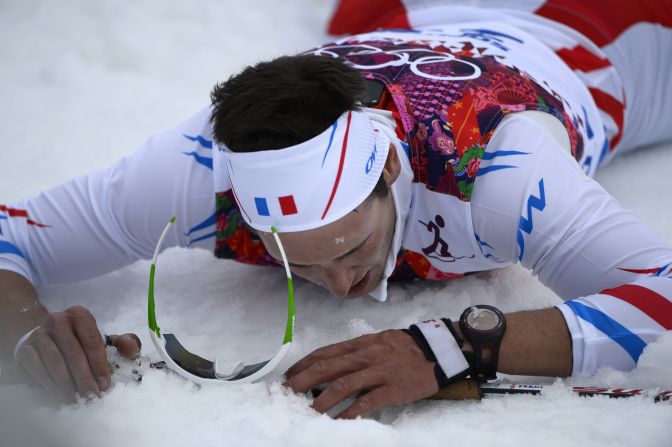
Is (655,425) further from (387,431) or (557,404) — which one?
(387,431)

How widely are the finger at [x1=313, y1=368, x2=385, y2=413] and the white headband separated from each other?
268 millimetres

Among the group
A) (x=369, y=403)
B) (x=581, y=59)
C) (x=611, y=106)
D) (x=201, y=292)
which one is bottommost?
(x=201, y=292)

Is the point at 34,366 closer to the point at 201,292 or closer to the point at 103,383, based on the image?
the point at 103,383

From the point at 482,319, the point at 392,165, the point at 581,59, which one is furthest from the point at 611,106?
the point at 482,319

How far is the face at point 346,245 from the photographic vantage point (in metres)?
1.39

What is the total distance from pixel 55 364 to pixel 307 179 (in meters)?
0.52

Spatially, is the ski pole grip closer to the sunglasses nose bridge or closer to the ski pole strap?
the ski pole strap

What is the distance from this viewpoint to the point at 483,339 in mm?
1310

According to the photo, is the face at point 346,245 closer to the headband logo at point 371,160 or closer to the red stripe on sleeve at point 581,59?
the headband logo at point 371,160

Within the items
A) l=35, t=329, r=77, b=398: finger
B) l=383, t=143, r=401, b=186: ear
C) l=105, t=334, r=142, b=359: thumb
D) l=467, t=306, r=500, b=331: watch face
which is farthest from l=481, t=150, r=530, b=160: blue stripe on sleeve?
l=35, t=329, r=77, b=398: finger

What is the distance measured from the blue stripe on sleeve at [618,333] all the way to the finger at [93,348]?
2.65ft

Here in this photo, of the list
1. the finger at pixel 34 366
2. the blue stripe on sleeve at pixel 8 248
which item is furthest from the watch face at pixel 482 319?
the blue stripe on sleeve at pixel 8 248

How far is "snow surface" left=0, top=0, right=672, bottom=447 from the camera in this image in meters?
1.13

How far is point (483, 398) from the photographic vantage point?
129cm
